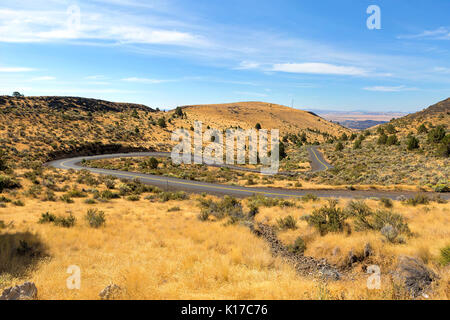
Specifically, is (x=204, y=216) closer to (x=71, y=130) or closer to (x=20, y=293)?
(x=20, y=293)

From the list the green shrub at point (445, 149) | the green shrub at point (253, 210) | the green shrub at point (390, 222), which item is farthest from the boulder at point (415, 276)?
the green shrub at point (445, 149)

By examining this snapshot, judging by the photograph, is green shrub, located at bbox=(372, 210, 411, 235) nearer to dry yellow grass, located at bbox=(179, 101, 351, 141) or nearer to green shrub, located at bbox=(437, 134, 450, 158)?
green shrub, located at bbox=(437, 134, 450, 158)

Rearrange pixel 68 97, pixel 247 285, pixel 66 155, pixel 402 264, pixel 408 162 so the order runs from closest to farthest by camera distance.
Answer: pixel 247 285 → pixel 402 264 → pixel 408 162 → pixel 66 155 → pixel 68 97

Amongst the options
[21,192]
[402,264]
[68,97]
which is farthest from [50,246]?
[68,97]

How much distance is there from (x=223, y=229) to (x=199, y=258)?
394cm

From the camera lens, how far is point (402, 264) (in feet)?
22.1

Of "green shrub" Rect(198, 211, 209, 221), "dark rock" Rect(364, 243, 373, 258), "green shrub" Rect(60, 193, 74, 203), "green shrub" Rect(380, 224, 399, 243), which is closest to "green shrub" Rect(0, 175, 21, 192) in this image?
"green shrub" Rect(60, 193, 74, 203)

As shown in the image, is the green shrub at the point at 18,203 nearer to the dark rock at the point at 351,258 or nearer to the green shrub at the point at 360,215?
the dark rock at the point at 351,258

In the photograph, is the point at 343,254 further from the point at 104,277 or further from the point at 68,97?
the point at 68,97

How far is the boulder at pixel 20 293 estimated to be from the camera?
5125mm

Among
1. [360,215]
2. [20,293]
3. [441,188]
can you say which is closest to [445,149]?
[441,188]

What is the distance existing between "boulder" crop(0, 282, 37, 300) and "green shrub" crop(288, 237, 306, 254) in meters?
9.59

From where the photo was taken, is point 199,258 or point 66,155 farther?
point 66,155
